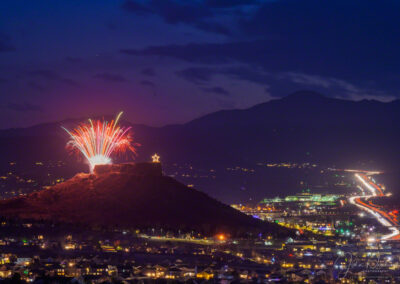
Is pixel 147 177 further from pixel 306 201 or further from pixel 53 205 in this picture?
pixel 306 201

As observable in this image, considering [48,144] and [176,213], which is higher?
[48,144]

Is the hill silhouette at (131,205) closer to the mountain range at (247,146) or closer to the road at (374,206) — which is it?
the road at (374,206)

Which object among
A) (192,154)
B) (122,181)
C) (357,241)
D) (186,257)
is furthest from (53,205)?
(192,154)

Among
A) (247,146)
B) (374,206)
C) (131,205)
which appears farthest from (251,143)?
(131,205)

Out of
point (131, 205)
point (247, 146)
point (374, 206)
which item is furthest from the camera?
point (247, 146)

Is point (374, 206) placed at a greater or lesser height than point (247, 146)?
lesser

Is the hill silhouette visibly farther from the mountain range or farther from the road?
the mountain range

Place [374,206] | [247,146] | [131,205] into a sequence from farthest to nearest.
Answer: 1. [247,146]
2. [374,206]
3. [131,205]

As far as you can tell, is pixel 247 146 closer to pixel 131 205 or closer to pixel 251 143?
pixel 251 143
